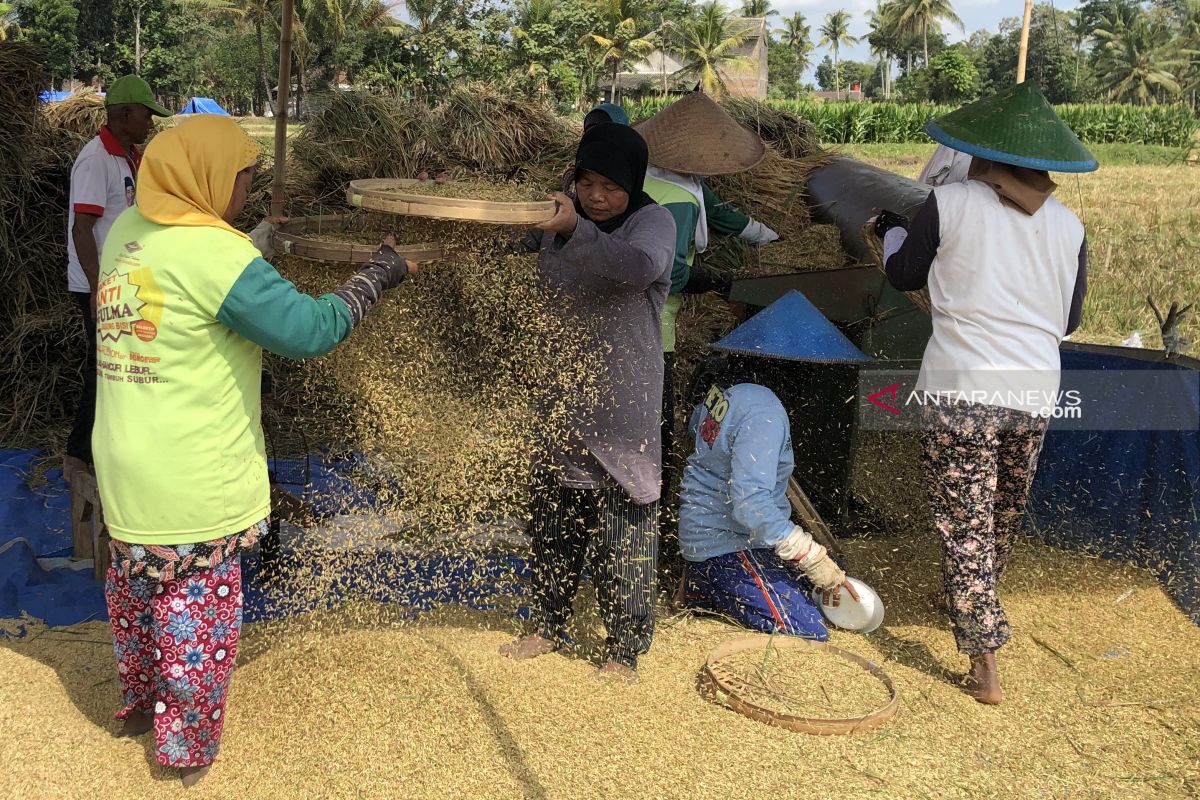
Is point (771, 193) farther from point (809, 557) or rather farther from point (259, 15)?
point (259, 15)

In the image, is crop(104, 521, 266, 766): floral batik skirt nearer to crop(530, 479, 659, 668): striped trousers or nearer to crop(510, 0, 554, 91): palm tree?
crop(530, 479, 659, 668): striped trousers

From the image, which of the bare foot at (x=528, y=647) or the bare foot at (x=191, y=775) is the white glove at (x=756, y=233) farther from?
the bare foot at (x=191, y=775)

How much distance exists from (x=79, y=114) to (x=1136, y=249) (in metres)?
7.92

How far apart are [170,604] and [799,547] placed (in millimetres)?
1590

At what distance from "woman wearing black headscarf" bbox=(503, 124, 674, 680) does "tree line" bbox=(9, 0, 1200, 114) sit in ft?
55.0

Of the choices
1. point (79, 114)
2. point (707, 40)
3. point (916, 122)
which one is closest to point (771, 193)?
point (79, 114)


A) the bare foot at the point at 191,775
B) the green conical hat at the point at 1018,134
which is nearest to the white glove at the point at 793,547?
the green conical hat at the point at 1018,134

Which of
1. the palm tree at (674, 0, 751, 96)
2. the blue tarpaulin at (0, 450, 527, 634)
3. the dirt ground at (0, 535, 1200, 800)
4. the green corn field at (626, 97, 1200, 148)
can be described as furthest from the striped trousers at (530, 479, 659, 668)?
the palm tree at (674, 0, 751, 96)

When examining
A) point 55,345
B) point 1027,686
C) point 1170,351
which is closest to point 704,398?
point 1027,686

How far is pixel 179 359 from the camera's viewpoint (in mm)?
1997

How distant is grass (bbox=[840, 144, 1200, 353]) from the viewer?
21.5 feet

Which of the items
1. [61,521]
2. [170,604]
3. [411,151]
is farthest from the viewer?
[411,151]

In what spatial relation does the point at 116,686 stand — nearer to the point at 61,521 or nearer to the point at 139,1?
the point at 61,521

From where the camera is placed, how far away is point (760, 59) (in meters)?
56.7
